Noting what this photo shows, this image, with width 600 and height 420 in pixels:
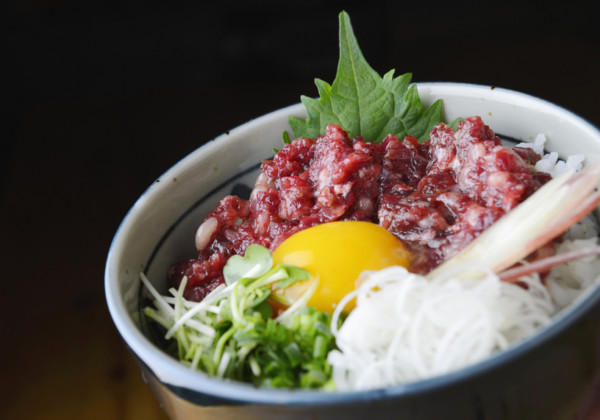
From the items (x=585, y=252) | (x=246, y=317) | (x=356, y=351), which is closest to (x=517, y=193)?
(x=585, y=252)

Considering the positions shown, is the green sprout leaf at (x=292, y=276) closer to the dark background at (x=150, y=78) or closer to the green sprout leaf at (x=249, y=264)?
the green sprout leaf at (x=249, y=264)

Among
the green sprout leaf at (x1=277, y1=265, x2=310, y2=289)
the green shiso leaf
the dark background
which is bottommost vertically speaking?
the dark background

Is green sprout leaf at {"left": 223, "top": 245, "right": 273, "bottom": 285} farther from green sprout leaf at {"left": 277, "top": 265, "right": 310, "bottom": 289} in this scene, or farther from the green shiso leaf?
the green shiso leaf

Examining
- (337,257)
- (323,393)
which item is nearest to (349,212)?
(337,257)

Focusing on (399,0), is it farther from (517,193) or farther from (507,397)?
(507,397)

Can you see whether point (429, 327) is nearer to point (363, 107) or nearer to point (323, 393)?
point (323, 393)

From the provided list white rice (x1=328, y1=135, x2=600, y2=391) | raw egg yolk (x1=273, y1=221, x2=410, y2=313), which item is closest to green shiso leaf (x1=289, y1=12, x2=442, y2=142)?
raw egg yolk (x1=273, y1=221, x2=410, y2=313)
